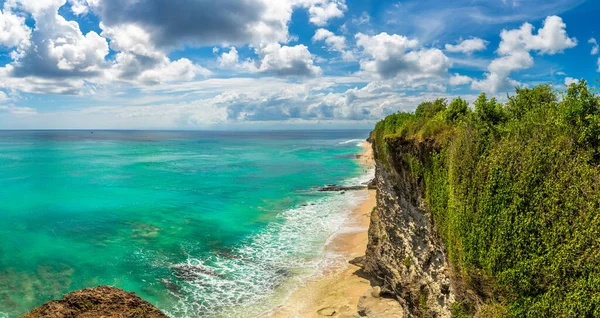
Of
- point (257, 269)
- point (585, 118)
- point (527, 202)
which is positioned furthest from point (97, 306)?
point (257, 269)

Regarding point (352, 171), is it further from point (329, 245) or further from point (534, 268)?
point (534, 268)

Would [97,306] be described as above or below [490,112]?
below

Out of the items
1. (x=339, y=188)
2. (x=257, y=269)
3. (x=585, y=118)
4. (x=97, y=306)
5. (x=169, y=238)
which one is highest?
(x=585, y=118)

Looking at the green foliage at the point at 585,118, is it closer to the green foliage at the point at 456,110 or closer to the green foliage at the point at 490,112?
the green foliage at the point at 490,112

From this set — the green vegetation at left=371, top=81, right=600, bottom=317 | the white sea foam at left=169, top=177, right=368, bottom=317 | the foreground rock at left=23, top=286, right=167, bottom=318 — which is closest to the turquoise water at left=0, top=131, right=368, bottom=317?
the white sea foam at left=169, top=177, right=368, bottom=317

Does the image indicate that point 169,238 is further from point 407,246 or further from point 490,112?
point 490,112

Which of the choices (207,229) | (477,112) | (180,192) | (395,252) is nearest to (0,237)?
(207,229)
